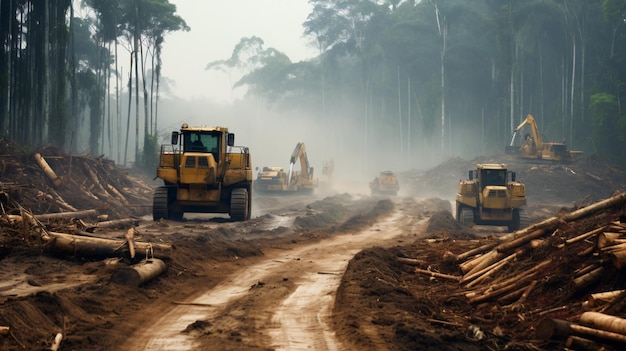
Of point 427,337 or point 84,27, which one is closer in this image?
point 427,337

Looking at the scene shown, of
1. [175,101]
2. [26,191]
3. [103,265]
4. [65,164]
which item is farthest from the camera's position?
[175,101]

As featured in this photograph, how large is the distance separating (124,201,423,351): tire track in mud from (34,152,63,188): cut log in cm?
1613

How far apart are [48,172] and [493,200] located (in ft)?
65.0

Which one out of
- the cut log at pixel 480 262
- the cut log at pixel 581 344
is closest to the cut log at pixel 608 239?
the cut log at pixel 581 344

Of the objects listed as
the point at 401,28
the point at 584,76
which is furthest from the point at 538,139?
the point at 401,28

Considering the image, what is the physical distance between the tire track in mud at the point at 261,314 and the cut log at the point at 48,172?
16132mm

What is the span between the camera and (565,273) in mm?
10352

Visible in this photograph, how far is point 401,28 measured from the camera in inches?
3450

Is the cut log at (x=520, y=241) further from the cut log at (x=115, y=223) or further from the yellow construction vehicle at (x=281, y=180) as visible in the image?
the yellow construction vehicle at (x=281, y=180)

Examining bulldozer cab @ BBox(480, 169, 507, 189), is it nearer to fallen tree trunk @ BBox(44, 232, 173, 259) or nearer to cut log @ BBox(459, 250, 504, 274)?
cut log @ BBox(459, 250, 504, 274)

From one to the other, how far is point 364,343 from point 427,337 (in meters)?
0.84

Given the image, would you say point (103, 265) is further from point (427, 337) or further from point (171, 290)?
point (427, 337)

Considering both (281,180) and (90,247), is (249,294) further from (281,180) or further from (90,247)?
(281,180)

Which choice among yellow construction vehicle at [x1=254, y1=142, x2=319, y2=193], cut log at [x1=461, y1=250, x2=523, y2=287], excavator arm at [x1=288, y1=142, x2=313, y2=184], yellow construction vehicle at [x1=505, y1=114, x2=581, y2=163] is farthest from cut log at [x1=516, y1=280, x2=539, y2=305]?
yellow construction vehicle at [x1=505, y1=114, x2=581, y2=163]
